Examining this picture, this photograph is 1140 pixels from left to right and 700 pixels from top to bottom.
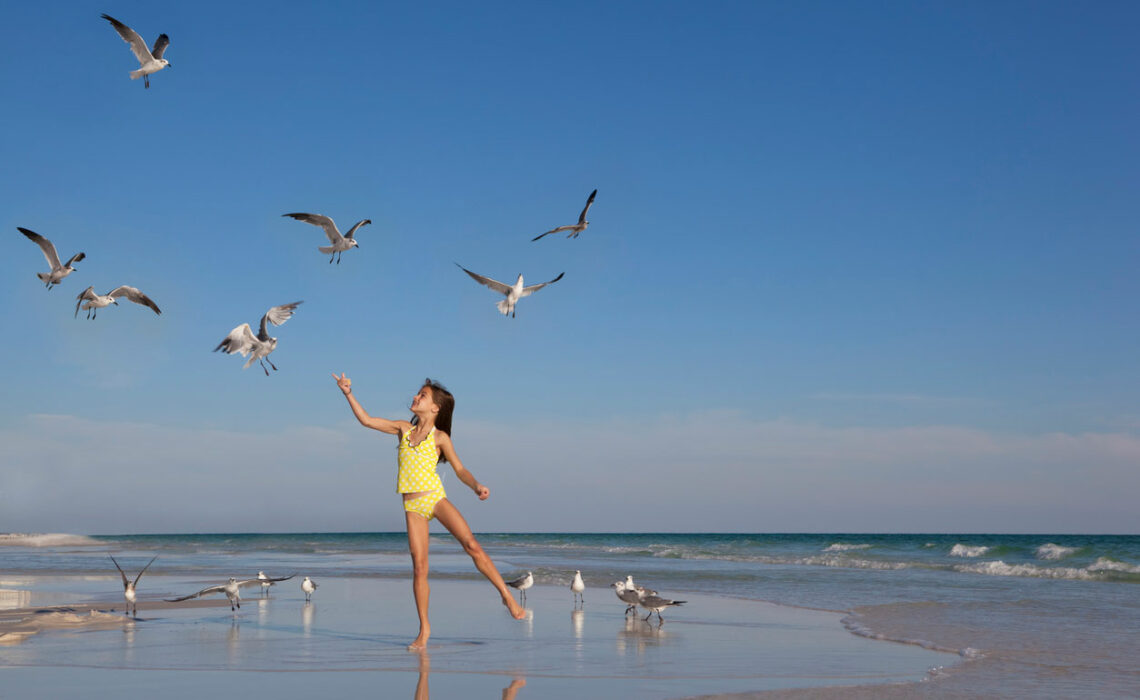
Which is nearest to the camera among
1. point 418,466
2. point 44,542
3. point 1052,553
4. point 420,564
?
point 418,466

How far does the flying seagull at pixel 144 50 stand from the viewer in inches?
520

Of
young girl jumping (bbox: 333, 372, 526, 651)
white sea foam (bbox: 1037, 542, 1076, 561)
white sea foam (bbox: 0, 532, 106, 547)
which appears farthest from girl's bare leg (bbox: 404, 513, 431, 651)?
white sea foam (bbox: 0, 532, 106, 547)

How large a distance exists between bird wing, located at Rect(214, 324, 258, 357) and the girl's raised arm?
371 cm

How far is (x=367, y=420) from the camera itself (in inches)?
291

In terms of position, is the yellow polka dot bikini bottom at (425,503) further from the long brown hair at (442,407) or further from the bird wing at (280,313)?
the bird wing at (280,313)

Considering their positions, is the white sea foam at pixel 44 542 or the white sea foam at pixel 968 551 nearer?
the white sea foam at pixel 968 551

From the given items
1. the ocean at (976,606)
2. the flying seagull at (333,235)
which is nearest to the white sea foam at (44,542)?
the ocean at (976,606)

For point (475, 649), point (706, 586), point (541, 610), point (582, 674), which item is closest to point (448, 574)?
point (706, 586)

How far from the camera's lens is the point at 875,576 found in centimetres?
2048

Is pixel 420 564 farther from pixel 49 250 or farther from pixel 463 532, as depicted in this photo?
pixel 49 250

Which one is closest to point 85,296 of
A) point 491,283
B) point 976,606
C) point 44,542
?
point 491,283

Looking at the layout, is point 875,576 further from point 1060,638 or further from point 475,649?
point 475,649

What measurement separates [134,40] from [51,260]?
3291 mm

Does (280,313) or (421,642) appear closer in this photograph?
(421,642)
